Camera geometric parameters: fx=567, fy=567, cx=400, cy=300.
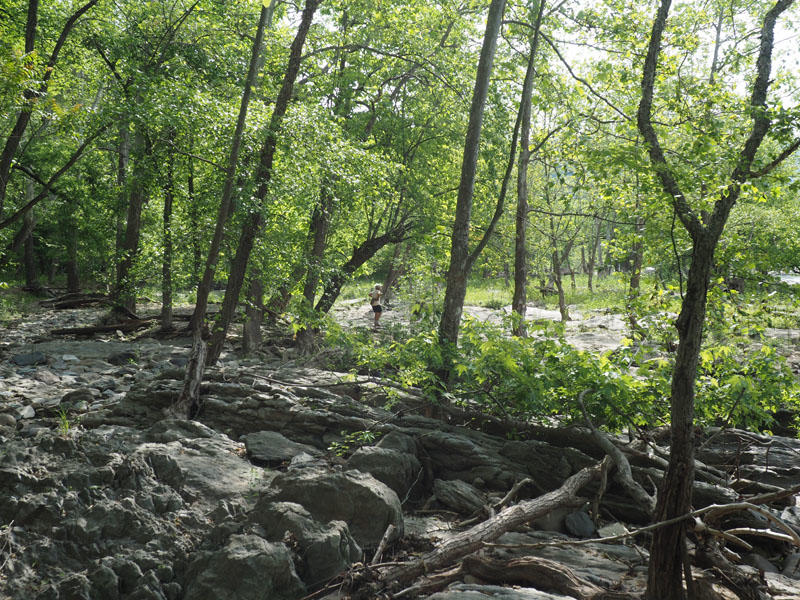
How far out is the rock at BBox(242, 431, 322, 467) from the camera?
696 cm

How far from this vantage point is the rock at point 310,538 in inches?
188

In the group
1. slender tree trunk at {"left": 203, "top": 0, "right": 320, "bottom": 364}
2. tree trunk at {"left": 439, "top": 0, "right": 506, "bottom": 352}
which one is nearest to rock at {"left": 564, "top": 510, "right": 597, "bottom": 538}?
tree trunk at {"left": 439, "top": 0, "right": 506, "bottom": 352}

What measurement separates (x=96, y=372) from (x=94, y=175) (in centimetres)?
1179

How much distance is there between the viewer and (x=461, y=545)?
193 inches

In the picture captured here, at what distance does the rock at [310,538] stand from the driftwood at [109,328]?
43.2ft

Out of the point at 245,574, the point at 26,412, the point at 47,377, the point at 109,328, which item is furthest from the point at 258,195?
Result: the point at 109,328

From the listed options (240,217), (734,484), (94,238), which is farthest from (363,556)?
(94,238)

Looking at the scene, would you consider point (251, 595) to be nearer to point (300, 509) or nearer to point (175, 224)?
point (300, 509)

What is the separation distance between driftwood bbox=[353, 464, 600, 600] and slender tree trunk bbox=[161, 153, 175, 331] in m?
10.7

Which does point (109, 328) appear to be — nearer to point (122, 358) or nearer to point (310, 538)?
point (122, 358)

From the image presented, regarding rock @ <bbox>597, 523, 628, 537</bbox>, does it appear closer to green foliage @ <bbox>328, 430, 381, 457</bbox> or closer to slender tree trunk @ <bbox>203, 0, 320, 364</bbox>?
green foliage @ <bbox>328, 430, 381, 457</bbox>

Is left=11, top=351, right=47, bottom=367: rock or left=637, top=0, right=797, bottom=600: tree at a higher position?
left=637, top=0, right=797, bottom=600: tree

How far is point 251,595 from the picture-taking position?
169 inches

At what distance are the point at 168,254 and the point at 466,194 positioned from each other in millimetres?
8698
